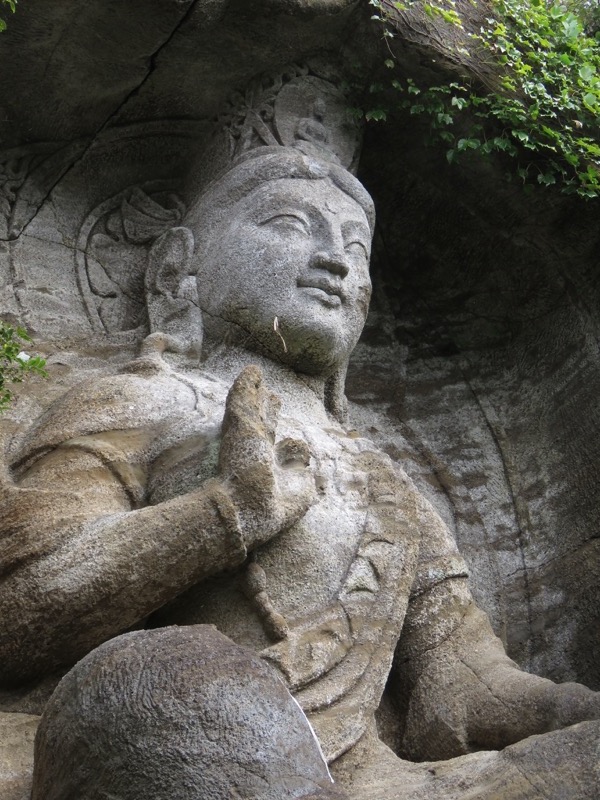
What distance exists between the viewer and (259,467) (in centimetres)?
370

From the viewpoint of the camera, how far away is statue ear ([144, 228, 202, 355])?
4762 mm

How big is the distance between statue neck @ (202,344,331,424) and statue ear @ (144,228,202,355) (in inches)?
4.3

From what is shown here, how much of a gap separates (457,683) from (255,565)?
2.86 ft

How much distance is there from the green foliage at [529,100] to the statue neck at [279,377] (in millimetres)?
1396

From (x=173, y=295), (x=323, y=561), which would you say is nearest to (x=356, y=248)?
(x=173, y=295)

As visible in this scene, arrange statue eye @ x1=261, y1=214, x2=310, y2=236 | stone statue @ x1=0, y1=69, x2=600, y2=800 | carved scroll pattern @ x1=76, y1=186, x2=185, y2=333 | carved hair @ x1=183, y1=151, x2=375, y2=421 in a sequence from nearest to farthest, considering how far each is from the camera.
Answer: stone statue @ x1=0, y1=69, x2=600, y2=800 < statue eye @ x1=261, y1=214, x2=310, y2=236 < carved hair @ x1=183, y1=151, x2=375, y2=421 < carved scroll pattern @ x1=76, y1=186, x2=185, y2=333

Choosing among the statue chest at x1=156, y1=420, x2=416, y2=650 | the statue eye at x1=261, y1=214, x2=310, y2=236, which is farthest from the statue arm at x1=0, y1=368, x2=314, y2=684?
the statue eye at x1=261, y1=214, x2=310, y2=236

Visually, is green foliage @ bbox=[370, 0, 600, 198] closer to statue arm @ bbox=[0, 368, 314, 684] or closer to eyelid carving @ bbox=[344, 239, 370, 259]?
eyelid carving @ bbox=[344, 239, 370, 259]

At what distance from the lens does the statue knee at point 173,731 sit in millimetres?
2695

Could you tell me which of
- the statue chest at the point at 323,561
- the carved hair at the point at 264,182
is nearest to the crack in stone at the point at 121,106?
the carved hair at the point at 264,182

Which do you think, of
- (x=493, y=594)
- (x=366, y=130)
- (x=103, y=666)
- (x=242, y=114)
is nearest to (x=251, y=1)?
(x=242, y=114)

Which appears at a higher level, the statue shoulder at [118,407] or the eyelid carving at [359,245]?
the eyelid carving at [359,245]

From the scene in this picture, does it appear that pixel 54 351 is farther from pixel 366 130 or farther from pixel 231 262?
pixel 366 130

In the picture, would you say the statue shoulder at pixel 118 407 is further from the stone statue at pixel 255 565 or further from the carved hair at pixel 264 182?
the carved hair at pixel 264 182
